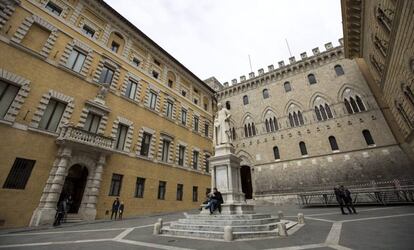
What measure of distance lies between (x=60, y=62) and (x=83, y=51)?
224 cm

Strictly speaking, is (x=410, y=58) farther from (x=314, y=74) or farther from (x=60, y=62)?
(x=60, y=62)

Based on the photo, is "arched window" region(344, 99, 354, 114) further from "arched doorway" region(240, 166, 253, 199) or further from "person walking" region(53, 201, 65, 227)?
"person walking" region(53, 201, 65, 227)

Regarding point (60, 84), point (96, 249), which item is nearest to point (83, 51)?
point (60, 84)

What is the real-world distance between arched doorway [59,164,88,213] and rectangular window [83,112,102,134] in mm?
2617

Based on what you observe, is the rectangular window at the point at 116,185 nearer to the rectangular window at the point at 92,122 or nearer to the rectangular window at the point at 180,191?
the rectangular window at the point at 92,122

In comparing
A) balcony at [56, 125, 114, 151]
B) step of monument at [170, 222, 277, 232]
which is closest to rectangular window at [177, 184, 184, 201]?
balcony at [56, 125, 114, 151]

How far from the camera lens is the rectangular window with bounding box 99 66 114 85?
50.2ft

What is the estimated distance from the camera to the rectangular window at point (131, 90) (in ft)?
55.6

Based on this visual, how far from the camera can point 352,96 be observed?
21.3 m

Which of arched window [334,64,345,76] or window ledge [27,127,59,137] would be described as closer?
window ledge [27,127,59,137]

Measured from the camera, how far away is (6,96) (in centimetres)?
1016

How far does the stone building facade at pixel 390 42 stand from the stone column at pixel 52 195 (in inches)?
736

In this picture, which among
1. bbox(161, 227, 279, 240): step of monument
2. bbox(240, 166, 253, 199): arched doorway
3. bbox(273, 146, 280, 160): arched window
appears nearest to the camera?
bbox(161, 227, 279, 240): step of monument

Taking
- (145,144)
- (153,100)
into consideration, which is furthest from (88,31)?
(145,144)
